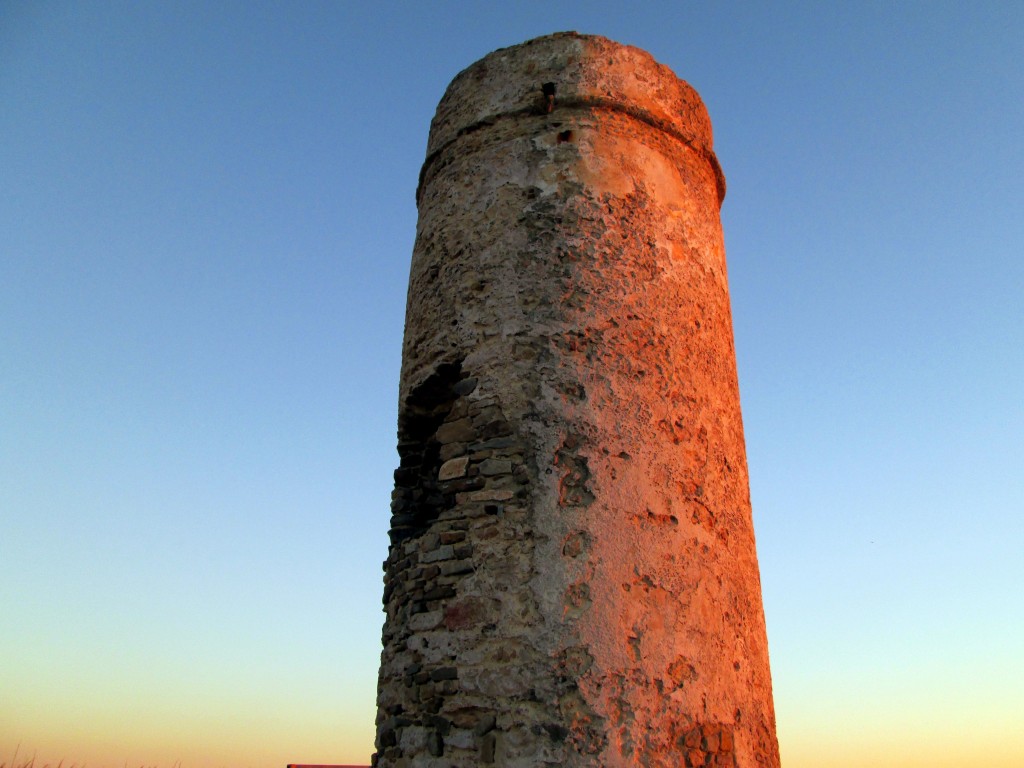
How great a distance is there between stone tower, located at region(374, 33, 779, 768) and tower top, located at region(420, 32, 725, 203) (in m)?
0.02

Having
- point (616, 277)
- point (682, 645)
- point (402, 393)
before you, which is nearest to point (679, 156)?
point (616, 277)

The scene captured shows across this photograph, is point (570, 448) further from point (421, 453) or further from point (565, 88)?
point (565, 88)

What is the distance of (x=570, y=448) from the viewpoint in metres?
3.70

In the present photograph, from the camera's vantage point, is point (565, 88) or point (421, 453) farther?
point (565, 88)

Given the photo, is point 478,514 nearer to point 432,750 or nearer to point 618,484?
point 618,484

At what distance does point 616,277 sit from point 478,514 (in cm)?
138

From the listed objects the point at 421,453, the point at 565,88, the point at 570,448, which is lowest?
the point at 570,448

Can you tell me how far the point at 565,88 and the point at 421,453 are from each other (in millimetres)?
2178

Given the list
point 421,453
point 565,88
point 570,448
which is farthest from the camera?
point 565,88

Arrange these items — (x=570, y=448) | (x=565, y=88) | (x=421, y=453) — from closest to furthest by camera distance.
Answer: (x=570, y=448), (x=421, y=453), (x=565, y=88)

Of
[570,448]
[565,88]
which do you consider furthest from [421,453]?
[565,88]

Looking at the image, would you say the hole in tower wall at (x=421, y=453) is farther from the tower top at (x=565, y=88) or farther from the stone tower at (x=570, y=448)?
the tower top at (x=565, y=88)

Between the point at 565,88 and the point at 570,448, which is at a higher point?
the point at 565,88

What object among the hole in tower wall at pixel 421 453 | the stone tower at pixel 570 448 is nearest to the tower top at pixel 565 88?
the stone tower at pixel 570 448
